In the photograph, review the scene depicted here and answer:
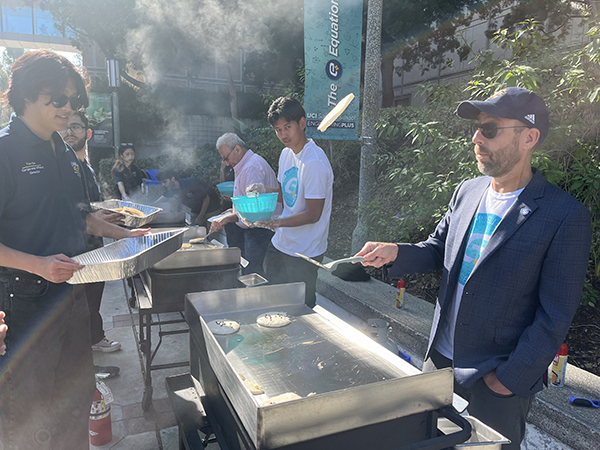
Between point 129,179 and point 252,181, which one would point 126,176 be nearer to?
point 129,179

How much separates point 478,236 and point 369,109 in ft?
13.8

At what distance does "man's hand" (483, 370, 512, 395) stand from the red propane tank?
2394mm

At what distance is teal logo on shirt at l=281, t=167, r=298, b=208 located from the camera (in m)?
3.26

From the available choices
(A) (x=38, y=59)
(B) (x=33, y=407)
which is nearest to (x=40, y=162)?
(A) (x=38, y=59)

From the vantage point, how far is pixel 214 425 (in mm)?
1619

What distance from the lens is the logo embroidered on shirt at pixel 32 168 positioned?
2002 mm

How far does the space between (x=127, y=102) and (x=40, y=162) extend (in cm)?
2070

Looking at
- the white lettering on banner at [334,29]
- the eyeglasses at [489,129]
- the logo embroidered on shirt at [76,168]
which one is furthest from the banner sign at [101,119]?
the eyeglasses at [489,129]

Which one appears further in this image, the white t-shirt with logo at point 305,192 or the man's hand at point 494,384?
the white t-shirt with logo at point 305,192

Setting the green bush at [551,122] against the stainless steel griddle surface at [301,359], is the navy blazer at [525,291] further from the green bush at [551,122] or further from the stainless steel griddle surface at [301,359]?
the green bush at [551,122]

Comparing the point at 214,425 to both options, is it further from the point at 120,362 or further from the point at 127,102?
the point at 127,102

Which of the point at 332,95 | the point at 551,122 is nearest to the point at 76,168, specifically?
the point at 551,122

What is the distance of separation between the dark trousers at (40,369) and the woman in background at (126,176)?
535cm

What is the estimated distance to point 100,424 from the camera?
110 inches
